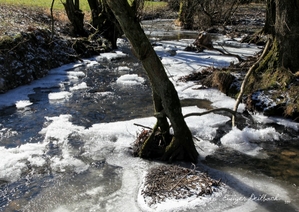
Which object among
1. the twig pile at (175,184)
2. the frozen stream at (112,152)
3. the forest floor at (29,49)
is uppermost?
the forest floor at (29,49)

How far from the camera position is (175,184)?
5.12 metres

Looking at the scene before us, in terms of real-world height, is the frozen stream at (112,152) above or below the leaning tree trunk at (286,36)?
below

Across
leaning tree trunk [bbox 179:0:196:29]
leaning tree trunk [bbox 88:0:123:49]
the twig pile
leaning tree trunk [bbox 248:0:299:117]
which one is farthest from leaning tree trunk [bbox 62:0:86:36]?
the twig pile

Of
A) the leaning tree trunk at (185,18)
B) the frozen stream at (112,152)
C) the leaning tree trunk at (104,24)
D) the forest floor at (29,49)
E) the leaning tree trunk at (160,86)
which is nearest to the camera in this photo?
the frozen stream at (112,152)

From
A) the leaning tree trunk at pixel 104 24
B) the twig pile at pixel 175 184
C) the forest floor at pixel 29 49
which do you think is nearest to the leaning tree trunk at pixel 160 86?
the twig pile at pixel 175 184

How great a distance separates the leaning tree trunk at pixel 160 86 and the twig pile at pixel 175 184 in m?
0.51

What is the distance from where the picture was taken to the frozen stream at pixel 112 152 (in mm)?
4961

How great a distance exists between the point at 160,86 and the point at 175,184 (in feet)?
5.31

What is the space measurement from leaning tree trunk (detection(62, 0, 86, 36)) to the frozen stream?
281 inches

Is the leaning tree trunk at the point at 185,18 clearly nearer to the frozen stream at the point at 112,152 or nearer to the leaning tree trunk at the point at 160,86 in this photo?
the frozen stream at the point at 112,152

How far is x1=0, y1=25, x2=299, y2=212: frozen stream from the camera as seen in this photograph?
496 cm

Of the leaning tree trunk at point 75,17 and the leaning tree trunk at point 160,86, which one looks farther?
the leaning tree trunk at point 75,17

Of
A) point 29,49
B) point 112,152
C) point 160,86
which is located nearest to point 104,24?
point 29,49

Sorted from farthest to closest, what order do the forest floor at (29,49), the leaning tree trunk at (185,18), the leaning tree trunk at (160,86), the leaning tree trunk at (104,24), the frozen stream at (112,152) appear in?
the leaning tree trunk at (185,18) < the leaning tree trunk at (104,24) < the forest floor at (29,49) < the leaning tree trunk at (160,86) < the frozen stream at (112,152)
